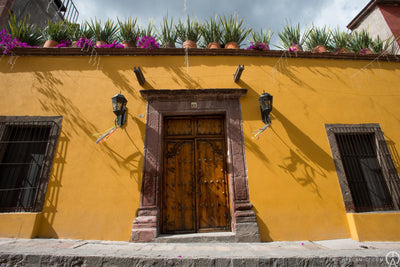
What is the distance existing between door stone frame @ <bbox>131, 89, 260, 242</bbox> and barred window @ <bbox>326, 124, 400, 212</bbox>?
73.7 inches

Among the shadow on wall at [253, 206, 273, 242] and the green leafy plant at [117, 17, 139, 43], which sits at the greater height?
the green leafy plant at [117, 17, 139, 43]

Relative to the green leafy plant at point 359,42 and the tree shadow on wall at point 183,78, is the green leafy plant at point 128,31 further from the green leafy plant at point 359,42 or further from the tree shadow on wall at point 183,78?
A: the green leafy plant at point 359,42

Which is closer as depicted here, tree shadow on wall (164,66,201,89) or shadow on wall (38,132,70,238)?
shadow on wall (38,132,70,238)

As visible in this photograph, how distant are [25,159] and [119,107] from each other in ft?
6.86

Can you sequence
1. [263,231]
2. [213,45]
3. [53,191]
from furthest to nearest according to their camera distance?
[213,45] → [53,191] → [263,231]

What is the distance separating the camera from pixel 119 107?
364 cm

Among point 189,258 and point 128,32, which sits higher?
point 128,32

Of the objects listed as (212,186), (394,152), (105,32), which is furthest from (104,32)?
(394,152)

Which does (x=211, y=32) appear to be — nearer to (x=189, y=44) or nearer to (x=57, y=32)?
(x=189, y=44)

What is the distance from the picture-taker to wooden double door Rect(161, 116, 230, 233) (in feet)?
11.4

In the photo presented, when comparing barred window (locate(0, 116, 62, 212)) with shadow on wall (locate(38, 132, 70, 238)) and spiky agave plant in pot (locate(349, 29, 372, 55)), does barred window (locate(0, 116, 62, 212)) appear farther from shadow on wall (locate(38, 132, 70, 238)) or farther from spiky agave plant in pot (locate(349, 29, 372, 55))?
spiky agave plant in pot (locate(349, 29, 372, 55))

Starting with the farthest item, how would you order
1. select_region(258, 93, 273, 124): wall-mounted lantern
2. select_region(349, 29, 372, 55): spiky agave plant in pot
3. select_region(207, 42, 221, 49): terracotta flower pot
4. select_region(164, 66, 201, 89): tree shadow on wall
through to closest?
select_region(349, 29, 372, 55): spiky agave plant in pot, select_region(207, 42, 221, 49): terracotta flower pot, select_region(164, 66, 201, 89): tree shadow on wall, select_region(258, 93, 273, 124): wall-mounted lantern

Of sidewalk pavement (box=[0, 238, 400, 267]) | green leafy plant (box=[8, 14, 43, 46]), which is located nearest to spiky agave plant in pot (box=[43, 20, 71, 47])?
green leafy plant (box=[8, 14, 43, 46])

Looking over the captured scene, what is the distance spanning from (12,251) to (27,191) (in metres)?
1.50
